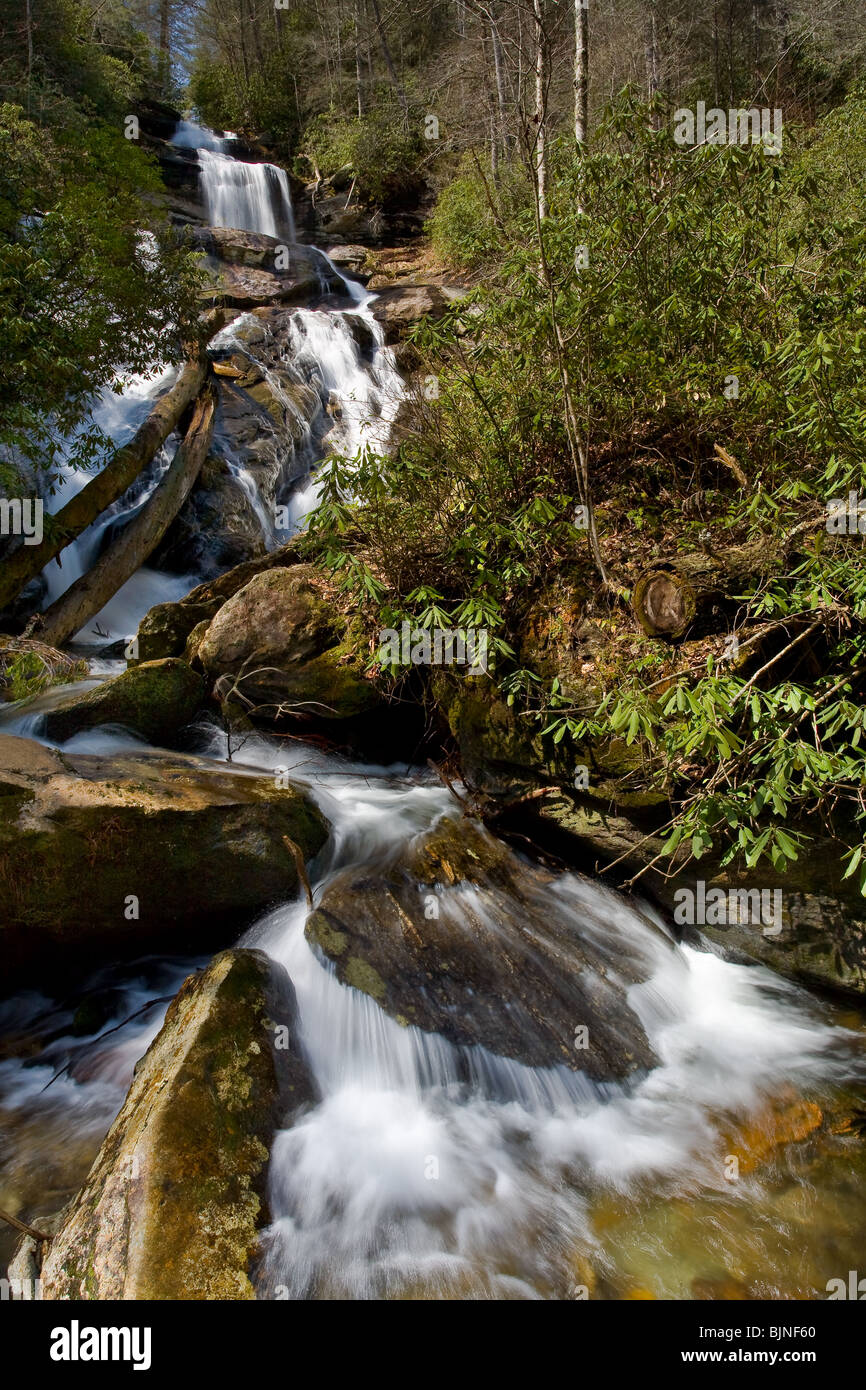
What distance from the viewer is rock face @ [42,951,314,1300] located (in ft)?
7.73

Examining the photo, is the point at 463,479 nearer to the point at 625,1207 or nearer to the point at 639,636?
the point at 639,636

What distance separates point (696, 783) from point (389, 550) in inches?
115

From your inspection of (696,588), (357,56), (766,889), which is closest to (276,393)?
(696,588)

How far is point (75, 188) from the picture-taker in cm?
809

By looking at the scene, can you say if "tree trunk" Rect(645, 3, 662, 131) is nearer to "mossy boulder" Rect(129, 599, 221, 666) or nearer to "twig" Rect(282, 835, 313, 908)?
"mossy boulder" Rect(129, 599, 221, 666)

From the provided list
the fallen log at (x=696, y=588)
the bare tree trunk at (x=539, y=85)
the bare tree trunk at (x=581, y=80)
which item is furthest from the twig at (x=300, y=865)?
the bare tree trunk at (x=581, y=80)

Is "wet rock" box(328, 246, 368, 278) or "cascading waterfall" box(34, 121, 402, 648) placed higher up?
"wet rock" box(328, 246, 368, 278)

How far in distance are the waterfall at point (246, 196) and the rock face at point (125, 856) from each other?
2131 cm

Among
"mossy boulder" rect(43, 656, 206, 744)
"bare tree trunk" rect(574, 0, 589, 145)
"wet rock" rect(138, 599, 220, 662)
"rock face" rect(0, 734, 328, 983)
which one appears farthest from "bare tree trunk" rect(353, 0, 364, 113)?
"rock face" rect(0, 734, 328, 983)

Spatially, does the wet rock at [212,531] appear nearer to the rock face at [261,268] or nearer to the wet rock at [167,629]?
the wet rock at [167,629]

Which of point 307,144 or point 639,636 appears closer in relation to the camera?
point 639,636

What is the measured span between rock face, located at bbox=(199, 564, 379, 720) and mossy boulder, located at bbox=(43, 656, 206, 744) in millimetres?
302
